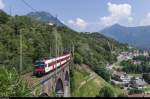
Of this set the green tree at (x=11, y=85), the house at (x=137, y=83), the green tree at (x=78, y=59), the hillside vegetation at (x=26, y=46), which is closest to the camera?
the green tree at (x=11, y=85)

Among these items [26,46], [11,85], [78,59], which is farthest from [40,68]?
[78,59]

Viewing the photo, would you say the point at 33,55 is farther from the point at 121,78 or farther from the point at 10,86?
the point at 121,78

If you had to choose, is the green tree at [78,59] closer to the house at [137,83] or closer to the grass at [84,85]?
the grass at [84,85]

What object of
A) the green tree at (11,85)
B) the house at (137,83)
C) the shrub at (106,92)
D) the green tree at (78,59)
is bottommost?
the house at (137,83)

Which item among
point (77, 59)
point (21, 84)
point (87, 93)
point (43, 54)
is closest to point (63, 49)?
point (77, 59)

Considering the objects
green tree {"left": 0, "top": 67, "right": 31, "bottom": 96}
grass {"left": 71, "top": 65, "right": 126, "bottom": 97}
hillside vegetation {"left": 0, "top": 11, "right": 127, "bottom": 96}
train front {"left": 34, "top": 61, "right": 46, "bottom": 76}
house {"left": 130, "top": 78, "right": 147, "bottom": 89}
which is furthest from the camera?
house {"left": 130, "top": 78, "right": 147, "bottom": 89}

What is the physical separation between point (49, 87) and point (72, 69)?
1392 inches

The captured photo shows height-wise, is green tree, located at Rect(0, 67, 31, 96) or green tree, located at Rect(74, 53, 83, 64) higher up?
green tree, located at Rect(0, 67, 31, 96)

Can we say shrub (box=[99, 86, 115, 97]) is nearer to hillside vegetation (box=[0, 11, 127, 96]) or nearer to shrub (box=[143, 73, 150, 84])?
hillside vegetation (box=[0, 11, 127, 96])

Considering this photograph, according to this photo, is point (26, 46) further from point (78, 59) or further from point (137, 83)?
point (137, 83)

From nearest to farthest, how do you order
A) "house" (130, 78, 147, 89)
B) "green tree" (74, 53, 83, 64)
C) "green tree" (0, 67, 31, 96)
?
"green tree" (0, 67, 31, 96) < "green tree" (74, 53, 83, 64) < "house" (130, 78, 147, 89)

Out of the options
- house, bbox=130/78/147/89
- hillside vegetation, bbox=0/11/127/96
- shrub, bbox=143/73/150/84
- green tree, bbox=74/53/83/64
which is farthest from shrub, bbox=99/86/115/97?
shrub, bbox=143/73/150/84

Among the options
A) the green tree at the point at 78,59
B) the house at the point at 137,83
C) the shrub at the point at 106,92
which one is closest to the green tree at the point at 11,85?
the shrub at the point at 106,92

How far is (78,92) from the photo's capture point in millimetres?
71438
